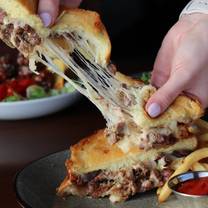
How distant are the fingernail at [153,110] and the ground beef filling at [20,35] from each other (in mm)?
393

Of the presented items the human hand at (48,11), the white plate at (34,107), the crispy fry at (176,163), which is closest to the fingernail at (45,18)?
the human hand at (48,11)

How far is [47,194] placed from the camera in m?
1.97

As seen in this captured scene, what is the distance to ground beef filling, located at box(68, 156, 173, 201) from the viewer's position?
76.6 inches

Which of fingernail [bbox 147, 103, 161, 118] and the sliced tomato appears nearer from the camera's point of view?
fingernail [bbox 147, 103, 161, 118]

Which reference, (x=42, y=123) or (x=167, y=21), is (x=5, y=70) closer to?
(x=42, y=123)

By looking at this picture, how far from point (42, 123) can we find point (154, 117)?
89 centimetres

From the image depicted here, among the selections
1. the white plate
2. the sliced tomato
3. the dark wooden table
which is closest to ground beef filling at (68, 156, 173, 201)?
the dark wooden table

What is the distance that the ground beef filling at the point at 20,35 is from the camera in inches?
73.8

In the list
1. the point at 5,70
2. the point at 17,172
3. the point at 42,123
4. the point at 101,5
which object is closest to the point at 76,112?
the point at 42,123

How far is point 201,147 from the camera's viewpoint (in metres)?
2.02

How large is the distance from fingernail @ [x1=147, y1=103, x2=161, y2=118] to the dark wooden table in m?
0.51

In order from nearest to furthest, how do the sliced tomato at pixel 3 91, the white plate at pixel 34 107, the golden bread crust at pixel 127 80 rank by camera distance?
the golden bread crust at pixel 127 80, the white plate at pixel 34 107, the sliced tomato at pixel 3 91

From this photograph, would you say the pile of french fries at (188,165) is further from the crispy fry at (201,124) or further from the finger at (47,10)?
the finger at (47,10)

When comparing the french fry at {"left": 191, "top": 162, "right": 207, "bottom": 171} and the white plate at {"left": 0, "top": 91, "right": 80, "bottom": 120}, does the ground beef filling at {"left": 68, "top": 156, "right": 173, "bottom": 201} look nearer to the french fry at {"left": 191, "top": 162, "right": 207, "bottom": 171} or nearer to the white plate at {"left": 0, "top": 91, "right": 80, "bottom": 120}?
the french fry at {"left": 191, "top": 162, "right": 207, "bottom": 171}
